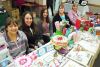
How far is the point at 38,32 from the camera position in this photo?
1.82m

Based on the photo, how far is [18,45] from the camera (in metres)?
1.47

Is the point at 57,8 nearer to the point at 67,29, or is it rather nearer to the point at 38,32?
the point at 67,29

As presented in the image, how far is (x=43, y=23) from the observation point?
6.29 feet

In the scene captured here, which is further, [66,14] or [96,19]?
[96,19]

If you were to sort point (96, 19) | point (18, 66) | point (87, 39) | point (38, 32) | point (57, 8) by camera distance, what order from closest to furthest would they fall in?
point (18, 66)
point (38, 32)
point (87, 39)
point (57, 8)
point (96, 19)

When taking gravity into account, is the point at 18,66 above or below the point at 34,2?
below

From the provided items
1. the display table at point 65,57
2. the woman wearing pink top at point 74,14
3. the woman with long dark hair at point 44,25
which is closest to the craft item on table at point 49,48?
the display table at point 65,57

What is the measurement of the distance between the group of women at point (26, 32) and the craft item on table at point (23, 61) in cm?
10

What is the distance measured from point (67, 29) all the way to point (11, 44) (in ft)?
2.47

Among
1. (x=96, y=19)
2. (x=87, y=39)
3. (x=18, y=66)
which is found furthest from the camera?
(x=96, y=19)

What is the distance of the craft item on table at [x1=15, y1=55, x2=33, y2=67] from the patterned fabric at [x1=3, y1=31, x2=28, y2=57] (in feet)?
0.30

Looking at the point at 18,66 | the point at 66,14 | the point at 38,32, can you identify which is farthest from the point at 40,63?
the point at 66,14

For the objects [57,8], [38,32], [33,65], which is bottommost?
[33,65]

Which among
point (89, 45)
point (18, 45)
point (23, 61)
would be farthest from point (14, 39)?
point (89, 45)
